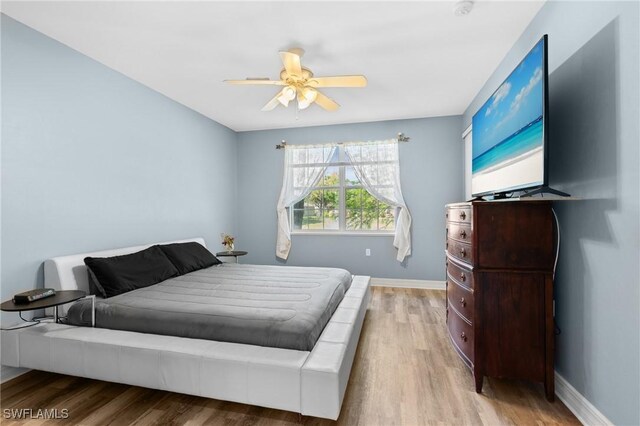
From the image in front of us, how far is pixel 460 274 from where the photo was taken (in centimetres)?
215

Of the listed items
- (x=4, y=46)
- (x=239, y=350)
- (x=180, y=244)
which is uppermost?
(x=4, y=46)

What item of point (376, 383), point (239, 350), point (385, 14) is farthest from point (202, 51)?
point (376, 383)

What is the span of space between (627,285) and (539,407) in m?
0.93

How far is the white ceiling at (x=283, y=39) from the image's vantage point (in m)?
2.02

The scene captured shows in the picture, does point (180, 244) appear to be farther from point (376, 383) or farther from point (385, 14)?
point (385, 14)

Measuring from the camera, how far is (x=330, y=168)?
16.0 feet

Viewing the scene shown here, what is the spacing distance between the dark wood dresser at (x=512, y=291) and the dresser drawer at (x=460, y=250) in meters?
0.05

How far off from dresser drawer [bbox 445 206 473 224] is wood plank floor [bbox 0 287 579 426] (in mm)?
1104

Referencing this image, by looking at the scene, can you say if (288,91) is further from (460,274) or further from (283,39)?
(460,274)

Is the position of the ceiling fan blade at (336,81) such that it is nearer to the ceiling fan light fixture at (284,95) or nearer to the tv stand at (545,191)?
the ceiling fan light fixture at (284,95)

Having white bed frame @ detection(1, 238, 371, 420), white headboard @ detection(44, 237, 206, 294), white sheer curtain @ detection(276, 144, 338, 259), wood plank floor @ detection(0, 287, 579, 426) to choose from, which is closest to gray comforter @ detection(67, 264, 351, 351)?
white bed frame @ detection(1, 238, 371, 420)

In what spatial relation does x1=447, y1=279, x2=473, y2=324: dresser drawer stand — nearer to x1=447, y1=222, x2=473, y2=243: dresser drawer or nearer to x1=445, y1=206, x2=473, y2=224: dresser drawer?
x1=447, y1=222, x2=473, y2=243: dresser drawer

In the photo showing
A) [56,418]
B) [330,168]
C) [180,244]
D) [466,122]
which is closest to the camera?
[56,418]

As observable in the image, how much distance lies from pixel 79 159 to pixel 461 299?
11.0 feet
